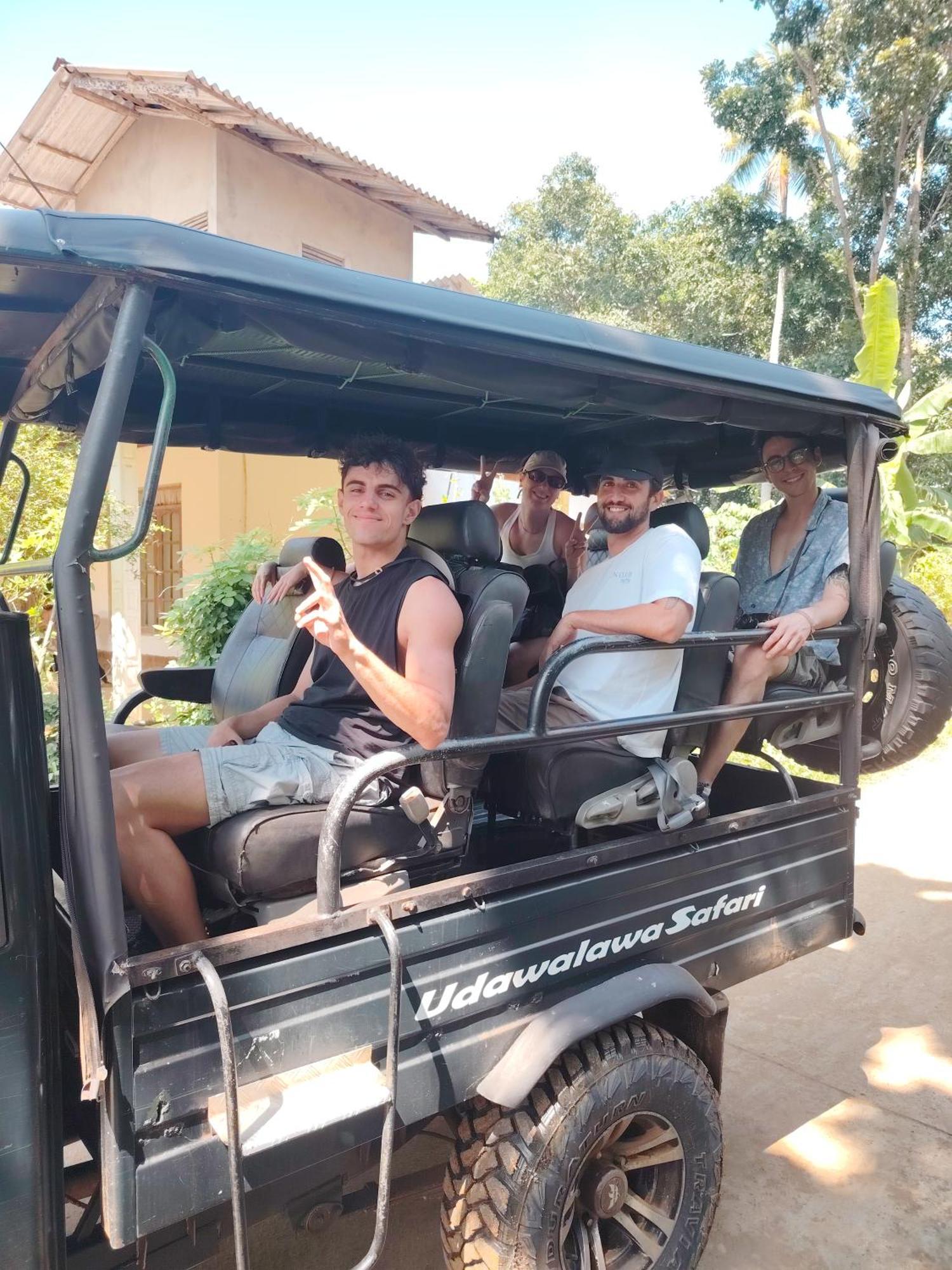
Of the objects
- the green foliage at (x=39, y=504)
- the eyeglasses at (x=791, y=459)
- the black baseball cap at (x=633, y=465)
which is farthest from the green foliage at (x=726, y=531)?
the black baseball cap at (x=633, y=465)

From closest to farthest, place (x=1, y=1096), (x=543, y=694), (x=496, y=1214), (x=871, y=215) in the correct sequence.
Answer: (x=1, y=1096)
(x=496, y=1214)
(x=543, y=694)
(x=871, y=215)

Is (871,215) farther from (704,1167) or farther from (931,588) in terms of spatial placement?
(704,1167)

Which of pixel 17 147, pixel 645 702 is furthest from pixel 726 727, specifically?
pixel 17 147

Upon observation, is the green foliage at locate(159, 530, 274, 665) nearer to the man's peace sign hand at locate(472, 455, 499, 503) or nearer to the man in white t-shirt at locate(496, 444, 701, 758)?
the man's peace sign hand at locate(472, 455, 499, 503)

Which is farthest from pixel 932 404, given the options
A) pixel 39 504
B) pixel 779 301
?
pixel 39 504

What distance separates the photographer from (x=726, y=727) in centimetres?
283

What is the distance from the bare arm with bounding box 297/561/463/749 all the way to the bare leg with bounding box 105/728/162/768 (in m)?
0.86

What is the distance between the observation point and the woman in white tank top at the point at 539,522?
3850mm

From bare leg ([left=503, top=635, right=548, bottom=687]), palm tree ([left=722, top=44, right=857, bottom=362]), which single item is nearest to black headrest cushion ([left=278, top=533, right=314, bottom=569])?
bare leg ([left=503, top=635, right=548, bottom=687])

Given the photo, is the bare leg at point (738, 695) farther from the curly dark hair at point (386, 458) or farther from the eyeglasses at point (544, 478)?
the eyeglasses at point (544, 478)

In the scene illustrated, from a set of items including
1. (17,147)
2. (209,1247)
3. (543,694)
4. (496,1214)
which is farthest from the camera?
(17,147)

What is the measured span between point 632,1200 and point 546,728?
115 cm

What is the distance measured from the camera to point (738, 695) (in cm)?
290

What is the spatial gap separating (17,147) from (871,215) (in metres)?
14.5
